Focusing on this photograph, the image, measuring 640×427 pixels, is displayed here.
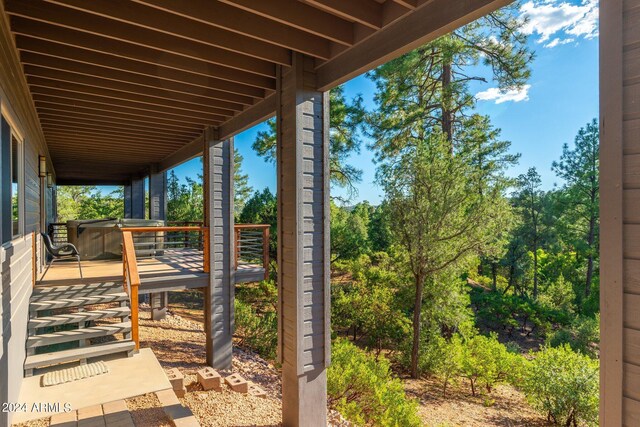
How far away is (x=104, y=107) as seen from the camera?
15.8 ft

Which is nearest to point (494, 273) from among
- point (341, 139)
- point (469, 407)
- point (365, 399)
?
point (341, 139)

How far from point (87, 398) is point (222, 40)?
3.33 meters

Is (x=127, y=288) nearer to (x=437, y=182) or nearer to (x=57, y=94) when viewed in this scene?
(x=57, y=94)

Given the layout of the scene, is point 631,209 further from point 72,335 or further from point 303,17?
point 72,335

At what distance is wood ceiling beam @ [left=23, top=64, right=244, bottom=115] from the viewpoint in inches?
143

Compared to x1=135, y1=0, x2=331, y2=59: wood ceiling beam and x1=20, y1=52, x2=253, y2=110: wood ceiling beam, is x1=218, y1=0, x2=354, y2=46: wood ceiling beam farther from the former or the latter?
x1=20, y1=52, x2=253, y2=110: wood ceiling beam

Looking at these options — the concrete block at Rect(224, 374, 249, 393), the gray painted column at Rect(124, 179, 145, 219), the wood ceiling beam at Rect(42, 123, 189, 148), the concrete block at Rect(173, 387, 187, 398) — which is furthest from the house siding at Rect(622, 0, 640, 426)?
the gray painted column at Rect(124, 179, 145, 219)

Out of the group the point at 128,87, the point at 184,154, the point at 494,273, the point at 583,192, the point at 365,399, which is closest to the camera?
the point at 128,87

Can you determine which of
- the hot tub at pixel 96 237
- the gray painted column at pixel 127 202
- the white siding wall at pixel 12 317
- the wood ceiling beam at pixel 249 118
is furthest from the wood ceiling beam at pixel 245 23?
the gray painted column at pixel 127 202

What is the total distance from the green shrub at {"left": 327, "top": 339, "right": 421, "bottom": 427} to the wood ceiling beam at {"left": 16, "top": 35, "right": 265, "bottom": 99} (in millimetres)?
4430

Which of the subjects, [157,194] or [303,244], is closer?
[303,244]

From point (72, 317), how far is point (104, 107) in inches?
113

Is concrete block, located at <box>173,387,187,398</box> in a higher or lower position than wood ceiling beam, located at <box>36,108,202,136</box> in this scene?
lower

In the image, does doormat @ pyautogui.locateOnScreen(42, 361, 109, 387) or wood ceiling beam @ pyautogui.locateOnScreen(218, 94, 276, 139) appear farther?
wood ceiling beam @ pyautogui.locateOnScreen(218, 94, 276, 139)
